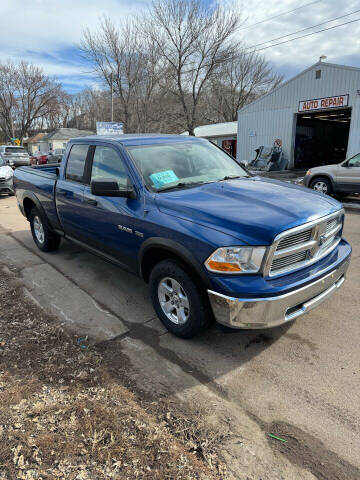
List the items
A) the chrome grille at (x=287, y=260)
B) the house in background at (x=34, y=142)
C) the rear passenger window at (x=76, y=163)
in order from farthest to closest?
the house in background at (x=34, y=142) → the rear passenger window at (x=76, y=163) → the chrome grille at (x=287, y=260)

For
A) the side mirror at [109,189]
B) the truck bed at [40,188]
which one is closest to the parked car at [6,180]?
the truck bed at [40,188]

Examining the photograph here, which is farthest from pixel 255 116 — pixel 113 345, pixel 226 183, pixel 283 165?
pixel 113 345

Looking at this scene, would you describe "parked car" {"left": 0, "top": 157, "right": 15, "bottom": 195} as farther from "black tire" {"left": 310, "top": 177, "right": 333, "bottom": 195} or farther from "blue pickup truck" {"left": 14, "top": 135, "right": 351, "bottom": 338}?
"black tire" {"left": 310, "top": 177, "right": 333, "bottom": 195}

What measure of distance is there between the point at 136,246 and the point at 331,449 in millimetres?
2277

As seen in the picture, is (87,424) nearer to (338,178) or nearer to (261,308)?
(261,308)

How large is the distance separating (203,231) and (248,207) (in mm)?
475

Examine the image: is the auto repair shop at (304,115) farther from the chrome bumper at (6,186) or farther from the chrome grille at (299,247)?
the chrome grille at (299,247)

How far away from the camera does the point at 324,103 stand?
1706 cm

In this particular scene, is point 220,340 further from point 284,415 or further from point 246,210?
point 246,210

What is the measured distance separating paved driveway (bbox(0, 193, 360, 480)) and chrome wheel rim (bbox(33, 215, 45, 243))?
1623 mm

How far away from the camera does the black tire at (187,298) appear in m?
2.93

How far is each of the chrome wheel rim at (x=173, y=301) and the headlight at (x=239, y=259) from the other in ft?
1.93

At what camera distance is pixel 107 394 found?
8.43ft

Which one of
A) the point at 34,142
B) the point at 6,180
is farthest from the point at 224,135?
the point at 34,142
